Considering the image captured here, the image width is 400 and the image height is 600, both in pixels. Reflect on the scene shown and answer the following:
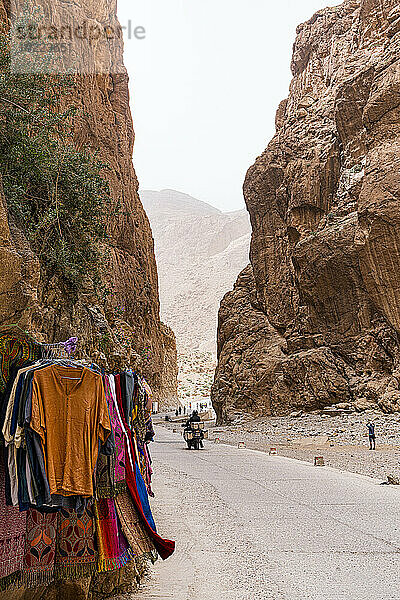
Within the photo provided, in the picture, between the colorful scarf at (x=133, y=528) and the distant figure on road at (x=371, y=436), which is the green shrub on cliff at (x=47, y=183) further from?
the distant figure on road at (x=371, y=436)

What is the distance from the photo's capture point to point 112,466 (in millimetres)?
4426

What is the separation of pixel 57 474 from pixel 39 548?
571 mm

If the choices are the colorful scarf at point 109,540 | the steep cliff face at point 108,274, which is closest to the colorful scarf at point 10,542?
the colorful scarf at point 109,540

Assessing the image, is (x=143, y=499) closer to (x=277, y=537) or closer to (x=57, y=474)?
(x=57, y=474)

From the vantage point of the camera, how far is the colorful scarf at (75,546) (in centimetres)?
409

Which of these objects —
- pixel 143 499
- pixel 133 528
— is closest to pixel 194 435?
pixel 143 499

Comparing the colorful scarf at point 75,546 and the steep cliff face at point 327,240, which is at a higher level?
the steep cliff face at point 327,240

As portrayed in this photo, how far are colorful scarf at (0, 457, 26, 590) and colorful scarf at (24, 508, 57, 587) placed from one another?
0.07m

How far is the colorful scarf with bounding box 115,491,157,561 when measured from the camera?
445 centimetres

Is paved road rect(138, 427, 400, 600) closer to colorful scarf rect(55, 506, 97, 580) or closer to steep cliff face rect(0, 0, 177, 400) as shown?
colorful scarf rect(55, 506, 97, 580)

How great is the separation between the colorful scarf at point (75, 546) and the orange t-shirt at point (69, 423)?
31 cm

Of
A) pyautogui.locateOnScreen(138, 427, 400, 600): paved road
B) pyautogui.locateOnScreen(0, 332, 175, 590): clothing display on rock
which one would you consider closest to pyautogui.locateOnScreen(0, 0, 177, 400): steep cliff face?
pyautogui.locateOnScreen(0, 332, 175, 590): clothing display on rock

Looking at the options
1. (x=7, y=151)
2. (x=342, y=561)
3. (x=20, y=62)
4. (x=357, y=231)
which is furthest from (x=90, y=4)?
(x=342, y=561)

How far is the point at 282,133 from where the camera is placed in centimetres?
4212
